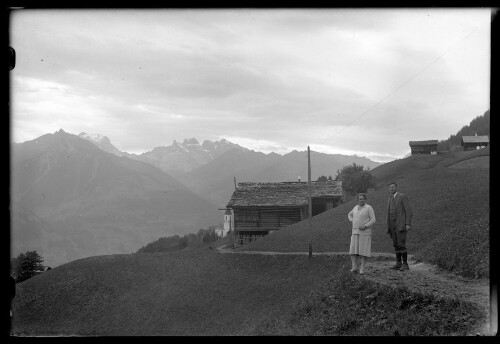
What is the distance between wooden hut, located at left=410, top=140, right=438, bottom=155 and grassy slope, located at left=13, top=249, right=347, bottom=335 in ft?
243

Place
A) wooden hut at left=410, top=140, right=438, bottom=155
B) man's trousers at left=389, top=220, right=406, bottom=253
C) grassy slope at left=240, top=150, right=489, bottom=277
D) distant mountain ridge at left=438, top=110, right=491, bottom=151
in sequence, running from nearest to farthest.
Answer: man's trousers at left=389, top=220, right=406, bottom=253 → grassy slope at left=240, top=150, right=489, bottom=277 → wooden hut at left=410, top=140, right=438, bottom=155 → distant mountain ridge at left=438, top=110, right=491, bottom=151

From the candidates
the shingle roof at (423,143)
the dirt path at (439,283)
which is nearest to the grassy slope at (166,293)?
the dirt path at (439,283)

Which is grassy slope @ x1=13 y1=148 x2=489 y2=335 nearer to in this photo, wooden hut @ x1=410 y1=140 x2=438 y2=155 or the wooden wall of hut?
the wooden wall of hut

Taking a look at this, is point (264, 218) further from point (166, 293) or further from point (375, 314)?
point (375, 314)

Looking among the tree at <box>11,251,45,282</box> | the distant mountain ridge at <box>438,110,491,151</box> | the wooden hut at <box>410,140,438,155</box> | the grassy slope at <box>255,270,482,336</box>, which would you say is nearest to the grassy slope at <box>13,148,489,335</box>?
the grassy slope at <box>255,270,482,336</box>

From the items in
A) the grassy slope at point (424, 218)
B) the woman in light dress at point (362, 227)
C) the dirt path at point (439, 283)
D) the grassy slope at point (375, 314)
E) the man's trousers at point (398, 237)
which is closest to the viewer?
the grassy slope at point (375, 314)

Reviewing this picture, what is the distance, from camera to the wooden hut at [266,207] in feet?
155

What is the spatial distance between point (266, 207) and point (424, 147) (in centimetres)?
5958

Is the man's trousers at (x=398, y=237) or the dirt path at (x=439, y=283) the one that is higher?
the man's trousers at (x=398, y=237)

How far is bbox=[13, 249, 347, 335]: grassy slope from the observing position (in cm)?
2041

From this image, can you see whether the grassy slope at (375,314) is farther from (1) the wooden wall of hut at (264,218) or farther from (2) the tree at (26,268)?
(2) the tree at (26,268)
